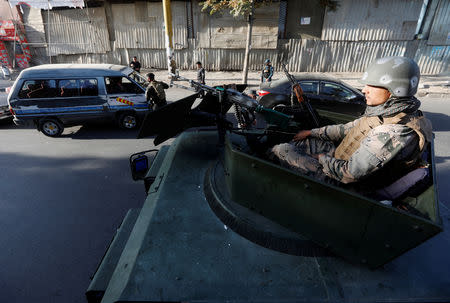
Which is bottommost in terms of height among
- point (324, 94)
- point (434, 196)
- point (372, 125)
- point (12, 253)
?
point (12, 253)

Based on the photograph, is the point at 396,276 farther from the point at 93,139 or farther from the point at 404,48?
the point at 404,48

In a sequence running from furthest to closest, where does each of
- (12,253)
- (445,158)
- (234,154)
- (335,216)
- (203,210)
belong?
1. (445,158)
2. (12,253)
3. (203,210)
4. (234,154)
5. (335,216)

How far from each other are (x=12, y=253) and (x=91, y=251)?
1.09 metres

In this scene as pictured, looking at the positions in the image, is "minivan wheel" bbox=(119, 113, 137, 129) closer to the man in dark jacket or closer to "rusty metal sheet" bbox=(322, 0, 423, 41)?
the man in dark jacket

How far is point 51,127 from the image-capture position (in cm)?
747

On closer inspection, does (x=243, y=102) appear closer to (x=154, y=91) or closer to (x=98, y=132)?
(x=154, y=91)

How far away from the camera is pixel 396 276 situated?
1764mm

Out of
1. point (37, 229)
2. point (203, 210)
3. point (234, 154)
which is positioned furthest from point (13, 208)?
point (234, 154)

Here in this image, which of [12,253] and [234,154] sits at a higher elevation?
[234,154]

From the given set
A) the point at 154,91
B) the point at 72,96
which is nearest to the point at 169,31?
the point at 154,91

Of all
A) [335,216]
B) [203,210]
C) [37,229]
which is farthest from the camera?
[37,229]

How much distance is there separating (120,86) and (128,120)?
1005mm

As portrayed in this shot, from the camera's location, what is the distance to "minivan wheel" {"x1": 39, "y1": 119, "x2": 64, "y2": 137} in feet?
24.1

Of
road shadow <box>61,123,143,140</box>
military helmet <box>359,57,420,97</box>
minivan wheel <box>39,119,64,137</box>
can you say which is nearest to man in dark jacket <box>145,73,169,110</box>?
road shadow <box>61,123,143,140</box>
